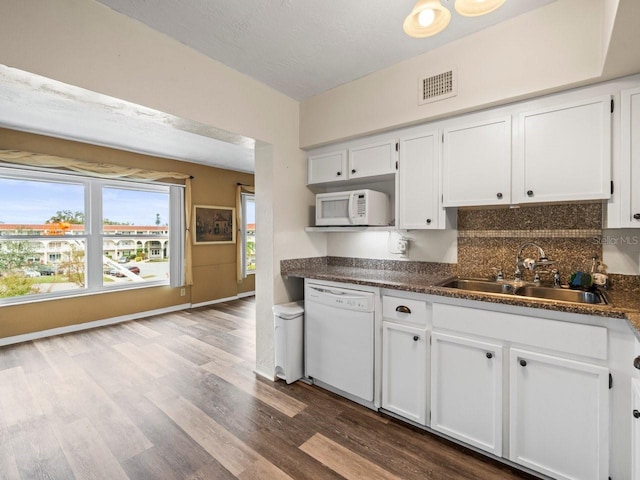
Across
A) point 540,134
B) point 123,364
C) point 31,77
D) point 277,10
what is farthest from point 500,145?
point 123,364

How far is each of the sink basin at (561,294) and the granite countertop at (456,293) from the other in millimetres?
83

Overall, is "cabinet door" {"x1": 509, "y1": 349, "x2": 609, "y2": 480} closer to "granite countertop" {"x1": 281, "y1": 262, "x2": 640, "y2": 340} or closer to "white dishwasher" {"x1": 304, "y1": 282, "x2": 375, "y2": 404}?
"granite countertop" {"x1": 281, "y1": 262, "x2": 640, "y2": 340}

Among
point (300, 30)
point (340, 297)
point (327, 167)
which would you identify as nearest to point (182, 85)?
point (300, 30)

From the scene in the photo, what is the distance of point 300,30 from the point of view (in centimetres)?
197

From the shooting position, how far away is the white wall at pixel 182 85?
4.99ft

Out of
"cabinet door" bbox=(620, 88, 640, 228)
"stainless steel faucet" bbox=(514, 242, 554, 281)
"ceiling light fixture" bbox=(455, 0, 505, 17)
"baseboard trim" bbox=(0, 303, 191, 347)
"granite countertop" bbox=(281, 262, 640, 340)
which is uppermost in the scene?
"ceiling light fixture" bbox=(455, 0, 505, 17)

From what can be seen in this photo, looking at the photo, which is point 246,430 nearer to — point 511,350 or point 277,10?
point 511,350

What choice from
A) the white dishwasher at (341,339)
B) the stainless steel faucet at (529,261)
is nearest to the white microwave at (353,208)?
the white dishwasher at (341,339)

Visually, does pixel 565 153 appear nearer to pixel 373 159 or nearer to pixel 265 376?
pixel 373 159

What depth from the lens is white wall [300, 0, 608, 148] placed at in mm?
→ 1678

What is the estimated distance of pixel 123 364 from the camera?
10.2ft

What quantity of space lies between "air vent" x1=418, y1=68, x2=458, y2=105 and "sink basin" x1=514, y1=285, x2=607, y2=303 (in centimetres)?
144

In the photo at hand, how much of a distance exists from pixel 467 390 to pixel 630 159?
5.14 feet

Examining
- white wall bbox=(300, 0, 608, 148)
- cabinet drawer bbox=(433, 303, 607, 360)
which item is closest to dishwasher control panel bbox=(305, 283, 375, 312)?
cabinet drawer bbox=(433, 303, 607, 360)
